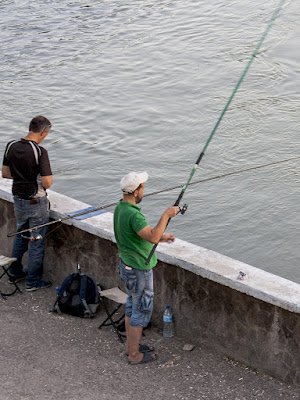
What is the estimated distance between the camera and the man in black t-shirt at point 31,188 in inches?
279

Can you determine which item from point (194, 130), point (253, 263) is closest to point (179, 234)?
point (253, 263)

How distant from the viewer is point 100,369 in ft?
20.6

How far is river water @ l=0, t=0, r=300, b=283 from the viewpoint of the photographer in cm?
1257

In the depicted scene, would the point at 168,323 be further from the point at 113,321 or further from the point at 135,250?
the point at 135,250

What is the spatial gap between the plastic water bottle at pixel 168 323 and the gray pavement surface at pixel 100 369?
0.20 ft

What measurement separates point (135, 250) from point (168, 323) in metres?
1.05

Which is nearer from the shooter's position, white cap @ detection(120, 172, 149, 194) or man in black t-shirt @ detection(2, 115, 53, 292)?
white cap @ detection(120, 172, 149, 194)

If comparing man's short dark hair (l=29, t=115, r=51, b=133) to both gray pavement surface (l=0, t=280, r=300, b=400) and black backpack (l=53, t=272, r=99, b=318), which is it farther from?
gray pavement surface (l=0, t=280, r=300, b=400)

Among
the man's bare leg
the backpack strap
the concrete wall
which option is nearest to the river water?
the concrete wall

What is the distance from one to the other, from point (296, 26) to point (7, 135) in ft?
31.0

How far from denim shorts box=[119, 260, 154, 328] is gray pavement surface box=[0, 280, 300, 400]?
43 cm

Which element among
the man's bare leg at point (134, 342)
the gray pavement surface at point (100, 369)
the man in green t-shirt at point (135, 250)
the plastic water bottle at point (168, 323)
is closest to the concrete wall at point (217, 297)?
the plastic water bottle at point (168, 323)

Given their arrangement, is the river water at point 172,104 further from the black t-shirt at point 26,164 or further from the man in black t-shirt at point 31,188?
the black t-shirt at point 26,164

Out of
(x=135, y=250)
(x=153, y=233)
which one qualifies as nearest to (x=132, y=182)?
(x=153, y=233)
